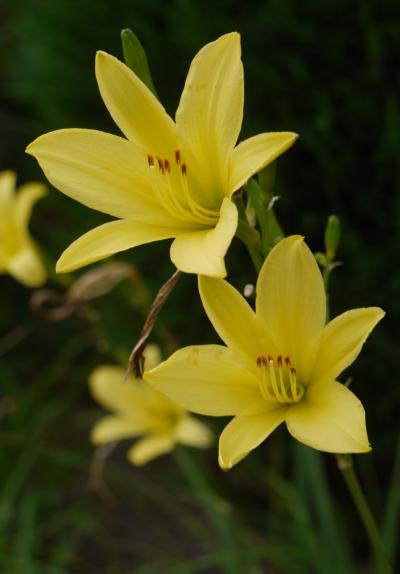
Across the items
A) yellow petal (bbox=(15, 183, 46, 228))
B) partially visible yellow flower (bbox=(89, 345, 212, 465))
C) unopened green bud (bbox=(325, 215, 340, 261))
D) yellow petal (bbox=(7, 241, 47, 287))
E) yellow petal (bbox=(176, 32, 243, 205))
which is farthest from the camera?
partially visible yellow flower (bbox=(89, 345, 212, 465))

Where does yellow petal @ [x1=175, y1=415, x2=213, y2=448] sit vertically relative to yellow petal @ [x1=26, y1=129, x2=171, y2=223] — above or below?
below

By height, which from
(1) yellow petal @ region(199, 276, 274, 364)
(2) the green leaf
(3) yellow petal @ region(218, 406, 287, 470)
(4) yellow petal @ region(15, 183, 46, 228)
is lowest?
(4) yellow petal @ region(15, 183, 46, 228)

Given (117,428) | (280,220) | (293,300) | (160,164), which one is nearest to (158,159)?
(160,164)

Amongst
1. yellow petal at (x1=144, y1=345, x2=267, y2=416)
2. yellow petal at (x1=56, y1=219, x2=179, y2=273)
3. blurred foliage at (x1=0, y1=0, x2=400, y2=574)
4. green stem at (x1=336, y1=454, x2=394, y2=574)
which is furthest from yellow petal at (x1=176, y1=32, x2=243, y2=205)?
blurred foliage at (x1=0, y1=0, x2=400, y2=574)

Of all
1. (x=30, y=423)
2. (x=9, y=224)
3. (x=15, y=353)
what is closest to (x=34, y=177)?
(x=15, y=353)

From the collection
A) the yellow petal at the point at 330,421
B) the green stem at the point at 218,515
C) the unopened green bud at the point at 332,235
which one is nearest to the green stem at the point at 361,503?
the yellow petal at the point at 330,421

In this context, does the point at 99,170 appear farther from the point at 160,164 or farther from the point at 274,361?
the point at 274,361

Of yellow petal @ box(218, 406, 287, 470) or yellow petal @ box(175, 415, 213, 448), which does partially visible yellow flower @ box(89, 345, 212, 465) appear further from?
yellow petal @ box(218, 406, 287, 470)
